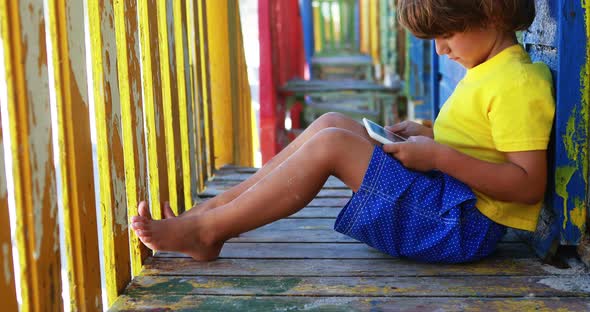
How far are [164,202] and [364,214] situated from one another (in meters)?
0.62

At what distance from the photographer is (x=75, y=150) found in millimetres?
1609

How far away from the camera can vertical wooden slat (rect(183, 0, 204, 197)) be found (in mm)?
2885

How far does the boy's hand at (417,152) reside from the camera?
197cm

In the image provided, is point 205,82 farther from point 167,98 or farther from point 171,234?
Result: point 171,234

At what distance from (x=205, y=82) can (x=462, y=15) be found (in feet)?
5.06

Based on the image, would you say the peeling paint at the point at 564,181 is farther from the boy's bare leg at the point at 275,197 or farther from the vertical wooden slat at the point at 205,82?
the vertical wooden slat at the point at 205,82

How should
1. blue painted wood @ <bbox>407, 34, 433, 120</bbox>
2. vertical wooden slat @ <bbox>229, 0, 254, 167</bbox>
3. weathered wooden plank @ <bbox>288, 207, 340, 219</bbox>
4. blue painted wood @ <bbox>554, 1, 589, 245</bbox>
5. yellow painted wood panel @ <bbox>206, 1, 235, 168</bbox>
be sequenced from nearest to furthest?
1. blue painted wood @ <bbox>554, 1, 589, 245</bbox>
2. weathered wooden plank @ <bbox>288, 207, 340, 219</bbox>
3. yellow painted wood panel @ <bbox>206, 1, 235, 168</bbox>
4. vertical wooden slat @ <bbox>229, 0, 254, 167</bbox>
5. blue painted wood @ <bbox>407, 34, 433, 120</bbox>

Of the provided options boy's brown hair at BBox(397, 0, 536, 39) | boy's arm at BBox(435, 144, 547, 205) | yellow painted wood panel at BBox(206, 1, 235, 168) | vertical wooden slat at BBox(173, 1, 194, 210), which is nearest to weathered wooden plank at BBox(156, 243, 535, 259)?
boy's arm at BBox(435, 144, 547, 205)

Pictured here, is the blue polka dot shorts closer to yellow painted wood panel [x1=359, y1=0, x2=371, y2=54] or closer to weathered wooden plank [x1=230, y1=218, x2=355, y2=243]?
weathered wooden plank [x1=230, y1=218, x2=355, y2=243]

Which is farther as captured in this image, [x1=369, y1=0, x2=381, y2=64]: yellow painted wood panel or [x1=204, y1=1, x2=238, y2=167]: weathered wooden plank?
[x1=369, y1=0, x2=381, y2=64]: yellow painted wood panel

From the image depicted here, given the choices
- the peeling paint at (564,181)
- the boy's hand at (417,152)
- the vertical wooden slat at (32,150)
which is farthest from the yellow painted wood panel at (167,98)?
the peeling paint at (564,181)

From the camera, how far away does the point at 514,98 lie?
190 cm

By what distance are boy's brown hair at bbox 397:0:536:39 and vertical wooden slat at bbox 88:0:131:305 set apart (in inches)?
31.2

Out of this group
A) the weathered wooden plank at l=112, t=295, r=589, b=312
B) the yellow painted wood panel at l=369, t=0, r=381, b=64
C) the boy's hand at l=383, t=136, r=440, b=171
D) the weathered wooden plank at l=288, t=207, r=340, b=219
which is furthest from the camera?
the yellow painted wood panel at l=369, t=0, r=381, b=64
